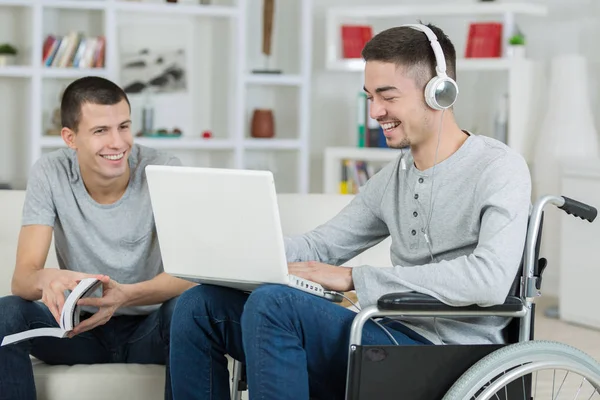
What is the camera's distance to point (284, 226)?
2.79 metres

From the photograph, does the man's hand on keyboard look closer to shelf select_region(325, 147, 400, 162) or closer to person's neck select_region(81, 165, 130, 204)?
person's neck select_region(81, 165, 130, 204)

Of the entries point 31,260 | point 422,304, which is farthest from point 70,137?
point 422,304

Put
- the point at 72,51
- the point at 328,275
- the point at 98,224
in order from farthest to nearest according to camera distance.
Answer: the point at 72,51
the point at 98,224
the point at 328,275

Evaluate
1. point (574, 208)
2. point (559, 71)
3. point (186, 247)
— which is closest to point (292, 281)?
point (186, 247)

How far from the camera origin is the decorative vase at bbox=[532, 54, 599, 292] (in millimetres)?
4719

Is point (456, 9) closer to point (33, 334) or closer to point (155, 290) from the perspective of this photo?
point (155, 290)

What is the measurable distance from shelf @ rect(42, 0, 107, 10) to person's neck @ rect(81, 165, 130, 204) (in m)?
2.51

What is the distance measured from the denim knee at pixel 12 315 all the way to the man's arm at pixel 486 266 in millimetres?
883

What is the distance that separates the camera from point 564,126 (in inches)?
186

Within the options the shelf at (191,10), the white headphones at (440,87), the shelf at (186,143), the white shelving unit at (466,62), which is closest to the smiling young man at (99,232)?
the white headphones at (440,87)

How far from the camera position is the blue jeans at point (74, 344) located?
225 cm

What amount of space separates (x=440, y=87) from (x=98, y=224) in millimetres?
1030

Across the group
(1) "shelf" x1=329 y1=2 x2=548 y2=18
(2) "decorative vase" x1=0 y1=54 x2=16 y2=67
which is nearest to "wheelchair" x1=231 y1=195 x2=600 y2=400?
(1) "shelf" x1=329 y1=2 x2=548 y2=18

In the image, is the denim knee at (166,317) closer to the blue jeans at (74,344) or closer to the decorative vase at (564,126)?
the blue jeans at (74,344)
